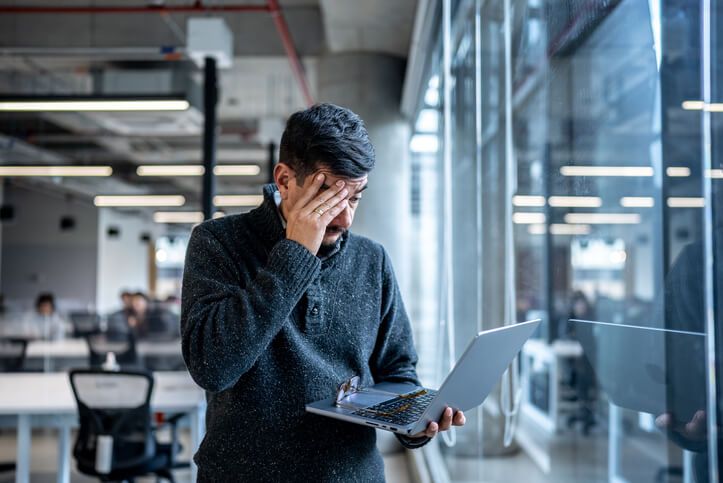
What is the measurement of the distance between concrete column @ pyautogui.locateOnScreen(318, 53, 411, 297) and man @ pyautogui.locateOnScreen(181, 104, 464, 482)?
14.2 feet

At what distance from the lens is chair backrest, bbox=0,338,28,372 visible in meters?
5.99

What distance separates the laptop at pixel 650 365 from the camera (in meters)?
0.94

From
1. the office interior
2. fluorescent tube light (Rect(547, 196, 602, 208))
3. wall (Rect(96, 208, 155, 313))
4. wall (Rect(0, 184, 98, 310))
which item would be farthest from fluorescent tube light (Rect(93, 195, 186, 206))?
fluorescent tube light (Rect(547, 196, 602, 208))

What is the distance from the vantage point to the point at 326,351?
4.19 feet

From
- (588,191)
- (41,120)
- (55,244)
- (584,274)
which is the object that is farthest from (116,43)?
(55,244)

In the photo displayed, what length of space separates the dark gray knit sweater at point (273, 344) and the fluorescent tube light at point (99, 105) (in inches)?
141

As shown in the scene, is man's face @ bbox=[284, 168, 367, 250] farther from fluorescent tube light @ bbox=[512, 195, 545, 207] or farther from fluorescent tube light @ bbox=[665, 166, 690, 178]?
fluorescent tube light @ bbox=[512, 195, 545, 207]

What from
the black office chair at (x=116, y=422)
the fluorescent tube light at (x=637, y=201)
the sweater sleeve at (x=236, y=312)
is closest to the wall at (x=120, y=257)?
the black office chair at (x=116, y=422)

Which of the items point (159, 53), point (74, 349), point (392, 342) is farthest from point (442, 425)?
point (74, 349)

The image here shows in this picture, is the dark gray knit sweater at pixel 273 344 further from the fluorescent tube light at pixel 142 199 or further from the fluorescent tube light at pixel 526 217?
the fluorescent tube light at pixel 142 199

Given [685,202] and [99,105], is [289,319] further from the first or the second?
[99,105]

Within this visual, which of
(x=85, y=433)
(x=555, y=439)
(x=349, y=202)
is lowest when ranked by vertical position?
(x=555, y=439)

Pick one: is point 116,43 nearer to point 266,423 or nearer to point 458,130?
point 458,130

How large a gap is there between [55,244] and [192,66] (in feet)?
30.5
